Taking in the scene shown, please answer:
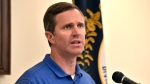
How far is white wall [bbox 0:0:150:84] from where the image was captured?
190 cm

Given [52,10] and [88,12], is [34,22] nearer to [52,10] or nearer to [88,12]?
[88,12]

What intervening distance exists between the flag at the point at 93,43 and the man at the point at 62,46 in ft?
2.51

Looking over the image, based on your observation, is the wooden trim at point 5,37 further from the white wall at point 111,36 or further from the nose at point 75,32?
the nose at point 75,32

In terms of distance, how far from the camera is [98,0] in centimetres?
224

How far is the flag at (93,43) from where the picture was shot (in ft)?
7.10

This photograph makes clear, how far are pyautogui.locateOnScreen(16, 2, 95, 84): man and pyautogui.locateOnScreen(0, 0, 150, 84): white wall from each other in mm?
581

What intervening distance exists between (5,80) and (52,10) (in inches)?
29.0

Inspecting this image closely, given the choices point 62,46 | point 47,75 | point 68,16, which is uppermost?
point 68,16

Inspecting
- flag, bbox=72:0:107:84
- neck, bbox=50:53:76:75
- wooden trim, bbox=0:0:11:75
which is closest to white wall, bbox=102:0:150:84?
flag, bbox=72:0:107:84

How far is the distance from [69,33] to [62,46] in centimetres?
8

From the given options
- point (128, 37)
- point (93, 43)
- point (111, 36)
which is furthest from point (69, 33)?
point (128, 37)

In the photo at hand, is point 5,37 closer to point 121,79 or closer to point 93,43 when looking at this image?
point 93,43

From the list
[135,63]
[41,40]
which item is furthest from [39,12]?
[135,63]

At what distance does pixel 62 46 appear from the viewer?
132cm
